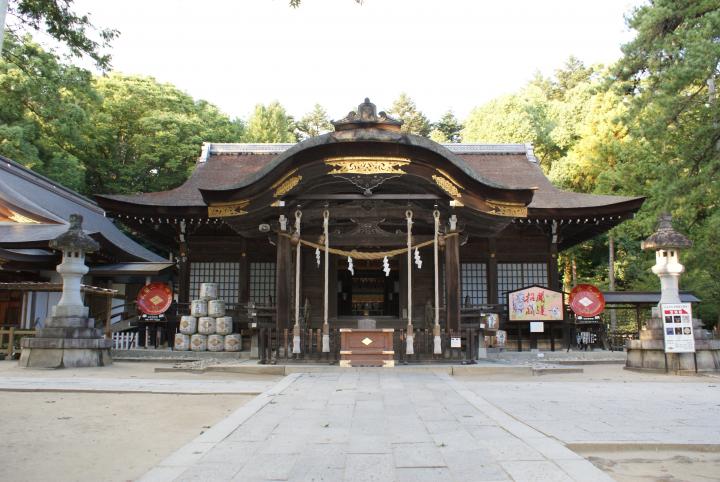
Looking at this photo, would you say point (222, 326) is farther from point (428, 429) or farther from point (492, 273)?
point (428, 429)

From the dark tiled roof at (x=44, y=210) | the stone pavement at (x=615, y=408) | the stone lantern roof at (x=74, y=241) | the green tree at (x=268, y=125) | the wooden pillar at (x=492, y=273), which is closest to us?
the stone pavement at (x=615, y=408)

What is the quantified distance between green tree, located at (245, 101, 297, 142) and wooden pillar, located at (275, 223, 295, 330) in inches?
1075

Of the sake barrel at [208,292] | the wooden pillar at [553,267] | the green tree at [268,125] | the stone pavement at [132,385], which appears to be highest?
the green tree at [268,125]

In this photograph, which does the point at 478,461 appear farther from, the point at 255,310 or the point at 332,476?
the point at 255,310

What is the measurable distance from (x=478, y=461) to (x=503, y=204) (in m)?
8.37

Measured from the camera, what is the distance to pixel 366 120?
1106cm

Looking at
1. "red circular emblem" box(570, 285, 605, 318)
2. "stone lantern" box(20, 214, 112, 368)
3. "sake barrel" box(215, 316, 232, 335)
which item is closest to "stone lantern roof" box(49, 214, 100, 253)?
"stone lantern" box(20, 214, 112, 368)

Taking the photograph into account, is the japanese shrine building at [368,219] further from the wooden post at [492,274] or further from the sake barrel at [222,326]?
the sake barrel at [222,326]

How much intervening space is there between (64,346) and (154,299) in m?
3.93

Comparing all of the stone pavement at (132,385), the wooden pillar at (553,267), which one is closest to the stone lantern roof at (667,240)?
the wooden pillar at (553,267)

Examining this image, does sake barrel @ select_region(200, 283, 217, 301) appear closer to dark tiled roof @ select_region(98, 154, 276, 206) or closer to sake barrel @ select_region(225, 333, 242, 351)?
sake barrel @ select_region(225, 333, 242, 351)

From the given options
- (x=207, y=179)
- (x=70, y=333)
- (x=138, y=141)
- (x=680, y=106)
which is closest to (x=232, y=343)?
(x=70, y=333)

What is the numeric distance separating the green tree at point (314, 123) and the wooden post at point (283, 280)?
40.7 metres

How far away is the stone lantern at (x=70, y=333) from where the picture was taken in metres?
11.2
